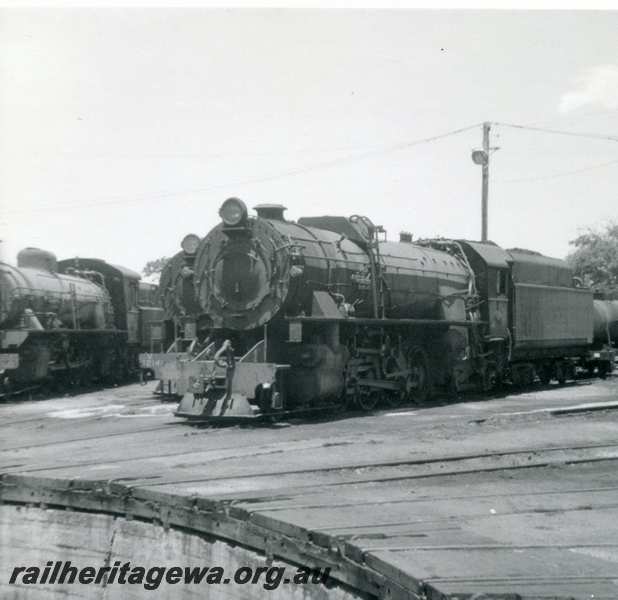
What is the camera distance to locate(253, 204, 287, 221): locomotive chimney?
13844 mm

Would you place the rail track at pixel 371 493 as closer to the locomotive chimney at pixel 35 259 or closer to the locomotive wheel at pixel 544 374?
the locomotive wheel at pixel 544 374

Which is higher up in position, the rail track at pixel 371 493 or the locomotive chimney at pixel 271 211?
the locomotive chimney at pixel 271 211

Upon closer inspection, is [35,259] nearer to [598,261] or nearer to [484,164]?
[484,164]

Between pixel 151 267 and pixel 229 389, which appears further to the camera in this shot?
pixel 151 267

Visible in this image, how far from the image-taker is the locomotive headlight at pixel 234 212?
1324cm

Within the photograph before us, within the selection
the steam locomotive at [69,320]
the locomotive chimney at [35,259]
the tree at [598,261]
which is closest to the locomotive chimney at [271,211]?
the steam locomotive at [69,320]

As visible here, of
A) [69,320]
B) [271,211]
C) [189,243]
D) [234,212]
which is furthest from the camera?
[69,320]

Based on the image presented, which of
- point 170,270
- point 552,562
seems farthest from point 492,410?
point 552,562

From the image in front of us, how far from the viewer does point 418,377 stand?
16.3m

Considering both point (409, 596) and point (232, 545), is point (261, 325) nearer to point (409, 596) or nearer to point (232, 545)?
point (232, 545)

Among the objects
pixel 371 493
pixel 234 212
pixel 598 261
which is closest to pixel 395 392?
pixel 234 212

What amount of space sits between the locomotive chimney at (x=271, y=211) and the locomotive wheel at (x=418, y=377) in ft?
13.2

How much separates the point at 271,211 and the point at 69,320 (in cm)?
837

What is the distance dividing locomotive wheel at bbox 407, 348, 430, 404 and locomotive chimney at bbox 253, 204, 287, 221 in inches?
158
